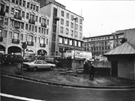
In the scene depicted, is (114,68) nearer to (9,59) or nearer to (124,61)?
(124,61)

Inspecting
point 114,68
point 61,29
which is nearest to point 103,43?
point 61,29

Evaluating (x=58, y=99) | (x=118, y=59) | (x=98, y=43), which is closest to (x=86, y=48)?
(x=98, y=43)

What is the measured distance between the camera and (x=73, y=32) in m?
53.2

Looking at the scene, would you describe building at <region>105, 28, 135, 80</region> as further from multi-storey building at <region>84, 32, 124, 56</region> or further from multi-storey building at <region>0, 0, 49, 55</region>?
multi-storey building at <region>84, 32, 124, 56</region>

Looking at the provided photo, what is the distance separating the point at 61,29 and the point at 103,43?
44373mm

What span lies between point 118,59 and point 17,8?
31332 mm

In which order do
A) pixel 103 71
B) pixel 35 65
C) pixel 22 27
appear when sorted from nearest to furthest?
pixel 35 65
pixel 103 71
pixel 22 27

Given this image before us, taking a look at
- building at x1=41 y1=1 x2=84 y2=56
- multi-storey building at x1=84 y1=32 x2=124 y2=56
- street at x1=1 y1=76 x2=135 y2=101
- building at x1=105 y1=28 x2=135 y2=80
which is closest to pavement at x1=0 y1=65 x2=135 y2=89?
street at x1=1 y1=76 x2=135 y2=101

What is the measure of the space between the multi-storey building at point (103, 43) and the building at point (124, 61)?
62.1m

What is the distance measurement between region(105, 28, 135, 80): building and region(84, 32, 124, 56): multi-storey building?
62.1 metres

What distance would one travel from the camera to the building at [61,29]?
1785 inches

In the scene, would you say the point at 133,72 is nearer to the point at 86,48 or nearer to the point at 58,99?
the point at 58,99

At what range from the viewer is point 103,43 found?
8362 centimetres

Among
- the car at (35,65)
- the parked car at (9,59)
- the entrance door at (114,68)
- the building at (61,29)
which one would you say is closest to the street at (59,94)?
the car at (35,65)
